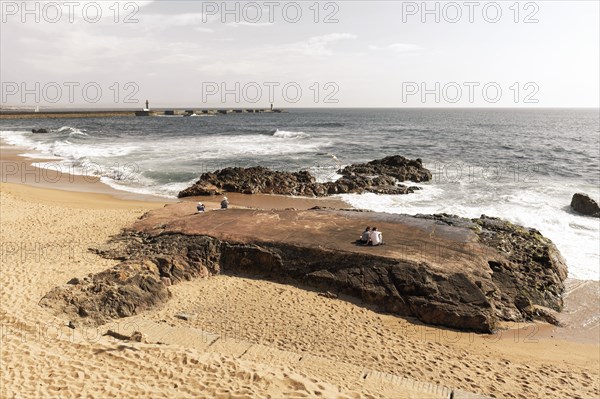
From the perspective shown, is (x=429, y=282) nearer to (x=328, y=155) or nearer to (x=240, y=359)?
(x=240, y=359)

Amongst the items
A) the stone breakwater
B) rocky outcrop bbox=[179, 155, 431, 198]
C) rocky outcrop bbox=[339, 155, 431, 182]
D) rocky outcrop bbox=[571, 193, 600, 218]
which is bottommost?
the stone breakwater

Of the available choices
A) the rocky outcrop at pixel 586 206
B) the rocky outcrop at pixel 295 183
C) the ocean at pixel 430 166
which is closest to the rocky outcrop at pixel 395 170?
the rocky outcrop at pixel 295 183

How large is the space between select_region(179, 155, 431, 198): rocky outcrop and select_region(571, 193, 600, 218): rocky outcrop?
878 centimetres

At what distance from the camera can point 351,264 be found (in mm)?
11797

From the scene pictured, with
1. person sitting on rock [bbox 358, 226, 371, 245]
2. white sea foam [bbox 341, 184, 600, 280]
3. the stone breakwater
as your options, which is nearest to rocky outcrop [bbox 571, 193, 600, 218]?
white sea foam [bbox 341, 184, 600, 280]

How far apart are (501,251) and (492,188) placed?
50.8 ft

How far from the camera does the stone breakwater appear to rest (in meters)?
10.4

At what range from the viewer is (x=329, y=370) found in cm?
809

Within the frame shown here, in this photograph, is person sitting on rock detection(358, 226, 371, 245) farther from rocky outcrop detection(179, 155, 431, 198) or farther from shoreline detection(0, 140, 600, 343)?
rocky outcrop detection(179, 155, 431, 198)

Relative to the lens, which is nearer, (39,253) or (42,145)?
(39,253)

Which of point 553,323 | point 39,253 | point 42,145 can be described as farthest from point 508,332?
point 42,145

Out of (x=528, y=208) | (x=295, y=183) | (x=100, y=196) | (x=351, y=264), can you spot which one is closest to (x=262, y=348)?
(x=351, y=264)

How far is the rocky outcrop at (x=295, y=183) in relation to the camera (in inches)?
994

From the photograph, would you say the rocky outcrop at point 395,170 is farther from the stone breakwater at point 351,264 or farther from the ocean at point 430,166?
the stone breakwater at point 351,264
